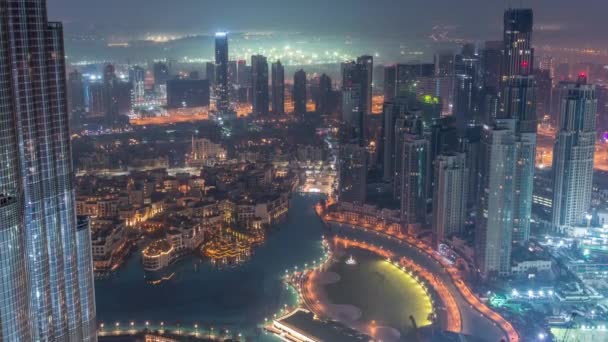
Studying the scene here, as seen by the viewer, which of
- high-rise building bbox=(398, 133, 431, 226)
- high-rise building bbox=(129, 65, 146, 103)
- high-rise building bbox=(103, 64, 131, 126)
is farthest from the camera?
high-rise building bbox=(129, 65, 146, 103)

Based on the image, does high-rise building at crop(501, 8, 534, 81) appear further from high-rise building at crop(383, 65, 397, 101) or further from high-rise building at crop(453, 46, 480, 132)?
high-rise building at crop(383, 65, 397, 101)

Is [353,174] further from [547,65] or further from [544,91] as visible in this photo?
[544,91]

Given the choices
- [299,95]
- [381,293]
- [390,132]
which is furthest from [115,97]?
[381,293]

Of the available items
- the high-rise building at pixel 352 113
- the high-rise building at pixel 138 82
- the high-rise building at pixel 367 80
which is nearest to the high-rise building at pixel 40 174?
the high-rise building at pixel 352 113

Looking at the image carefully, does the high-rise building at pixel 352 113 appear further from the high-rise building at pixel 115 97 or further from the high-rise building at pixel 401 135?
the high-rise building at pixel 115 97

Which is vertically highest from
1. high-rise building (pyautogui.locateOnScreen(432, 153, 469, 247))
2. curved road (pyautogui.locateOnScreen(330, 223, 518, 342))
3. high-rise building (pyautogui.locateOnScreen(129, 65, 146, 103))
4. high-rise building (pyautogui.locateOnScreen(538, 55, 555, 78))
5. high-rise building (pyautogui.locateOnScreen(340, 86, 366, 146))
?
high-rise building (pyautogui.locateOnScreen(538, 55, 555, 78))

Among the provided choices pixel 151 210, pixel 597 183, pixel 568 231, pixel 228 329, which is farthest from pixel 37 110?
pixel 597 183

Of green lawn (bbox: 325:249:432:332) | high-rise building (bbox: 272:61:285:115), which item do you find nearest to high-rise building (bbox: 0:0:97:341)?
green lawn (bbox: 325:249:432:332)
